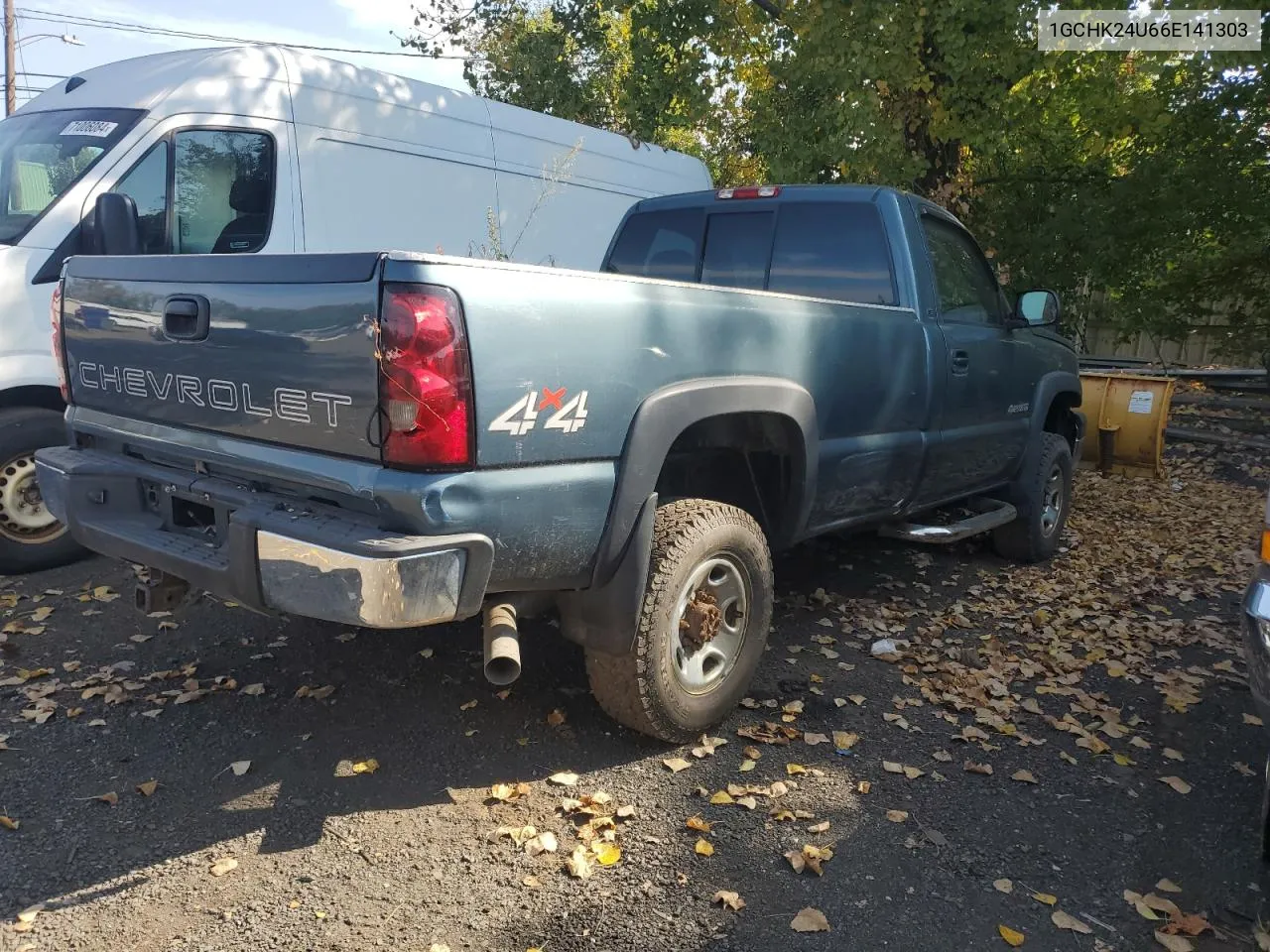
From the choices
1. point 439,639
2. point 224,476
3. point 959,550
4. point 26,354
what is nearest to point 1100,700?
point 959,550

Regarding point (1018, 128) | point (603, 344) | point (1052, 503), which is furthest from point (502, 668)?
point (1018, 128)

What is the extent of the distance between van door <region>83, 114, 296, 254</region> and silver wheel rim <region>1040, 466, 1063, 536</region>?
16.8 ft

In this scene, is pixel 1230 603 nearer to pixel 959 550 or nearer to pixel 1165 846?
pixel 959 550

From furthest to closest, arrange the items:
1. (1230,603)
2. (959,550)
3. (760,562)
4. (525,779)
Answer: (959,550) < (1230,603) < (760,562) < (525,779)

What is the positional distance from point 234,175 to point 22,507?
90.9 inches

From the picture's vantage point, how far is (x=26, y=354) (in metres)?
5.02

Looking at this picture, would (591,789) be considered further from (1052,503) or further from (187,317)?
(1052,503)

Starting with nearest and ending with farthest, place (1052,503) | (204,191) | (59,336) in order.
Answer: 1. (59,336)
2. (204,191)
3. (1052,503)

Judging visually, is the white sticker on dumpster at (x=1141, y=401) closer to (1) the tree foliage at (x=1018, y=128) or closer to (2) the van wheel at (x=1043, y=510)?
(1) the tree foliage at (x=1018, y=128)

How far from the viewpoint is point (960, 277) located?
16.8ft

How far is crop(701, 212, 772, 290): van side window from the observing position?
484cm

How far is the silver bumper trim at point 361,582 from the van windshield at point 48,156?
3.63 meters

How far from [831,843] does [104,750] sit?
2.51m

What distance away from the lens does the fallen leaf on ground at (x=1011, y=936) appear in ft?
8.45
